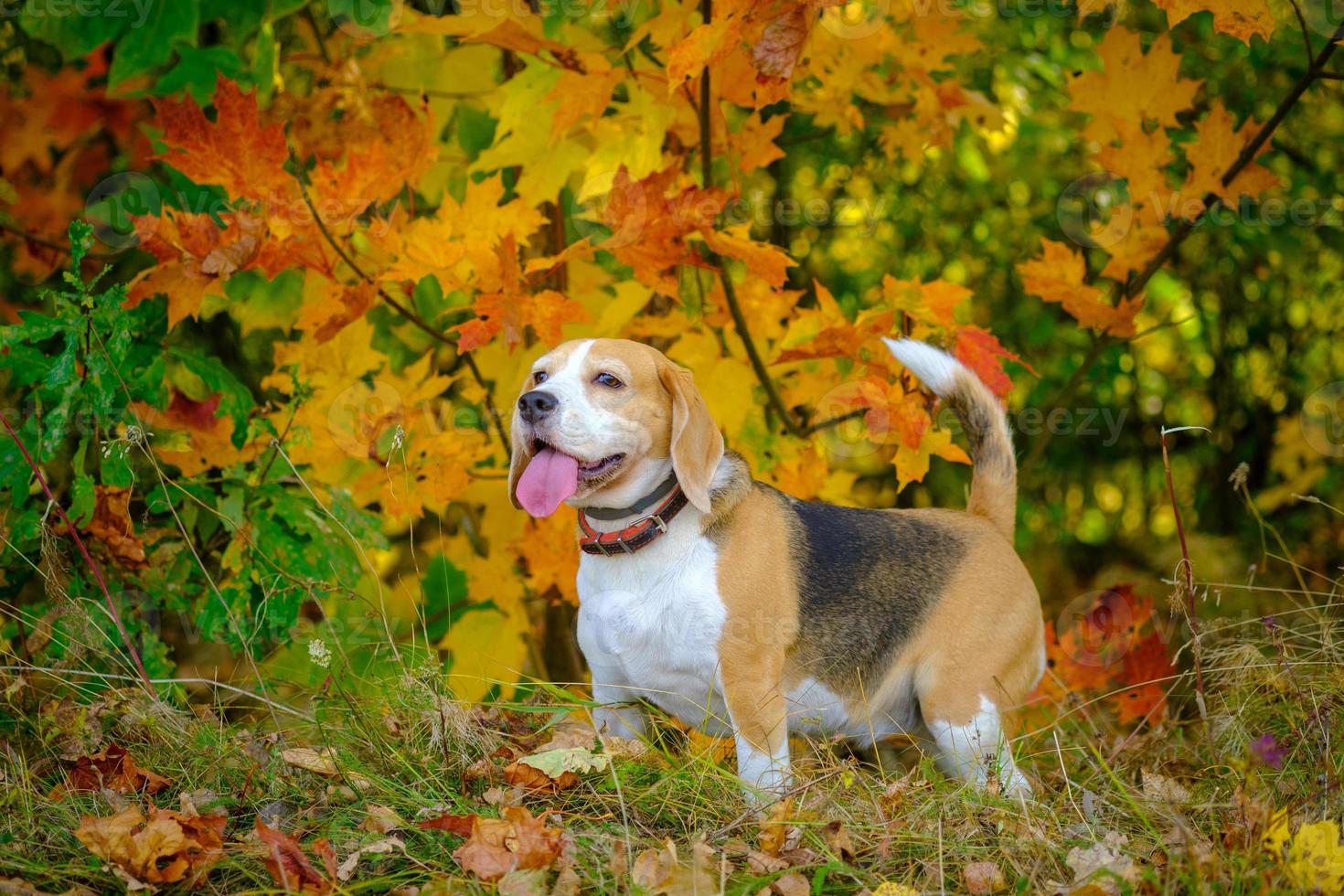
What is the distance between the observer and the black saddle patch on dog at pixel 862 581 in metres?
3.78

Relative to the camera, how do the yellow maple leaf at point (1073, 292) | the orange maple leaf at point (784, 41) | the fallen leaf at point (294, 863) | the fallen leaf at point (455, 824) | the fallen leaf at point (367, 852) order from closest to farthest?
the fallen leaf at point (294, 863)
the fallen leaf at point (367, 852)
the fallen leaf at point (455, 824)
the orange maple leaf at point (784, 41)
the yellow maple leaf at point (1073, 292)

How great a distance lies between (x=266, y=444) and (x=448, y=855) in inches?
77.2

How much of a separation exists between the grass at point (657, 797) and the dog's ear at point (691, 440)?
733mm

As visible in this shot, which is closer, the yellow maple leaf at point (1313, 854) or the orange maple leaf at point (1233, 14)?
the yellow maple leaf at point (1313, 854)

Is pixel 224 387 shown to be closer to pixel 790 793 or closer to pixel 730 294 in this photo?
pixel 730 294

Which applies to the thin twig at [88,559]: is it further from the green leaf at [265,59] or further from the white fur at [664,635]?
the green leaf at [265,59]

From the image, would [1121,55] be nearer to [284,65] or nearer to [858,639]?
[858,639]

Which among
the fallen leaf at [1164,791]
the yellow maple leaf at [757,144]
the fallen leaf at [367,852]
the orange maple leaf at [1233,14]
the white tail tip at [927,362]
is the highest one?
the orange maple leaf at [1233,14]

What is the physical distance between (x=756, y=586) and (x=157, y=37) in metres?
2.48

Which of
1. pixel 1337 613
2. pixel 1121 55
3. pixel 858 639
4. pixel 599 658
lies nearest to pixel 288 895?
pixel 599 658

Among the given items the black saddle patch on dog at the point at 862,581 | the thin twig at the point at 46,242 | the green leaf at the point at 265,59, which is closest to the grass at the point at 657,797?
the black saddle patch on dog at the point at 862,581

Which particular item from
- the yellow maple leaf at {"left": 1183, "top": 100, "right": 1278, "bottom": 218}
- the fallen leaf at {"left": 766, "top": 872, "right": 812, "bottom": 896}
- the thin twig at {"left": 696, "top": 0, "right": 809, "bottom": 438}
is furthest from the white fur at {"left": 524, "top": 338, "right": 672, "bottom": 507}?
the yellow maple leaf at {"left": 1183, "top": 100, "right": 1278, "bottom": 218}

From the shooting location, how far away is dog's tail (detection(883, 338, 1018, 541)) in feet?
12.8

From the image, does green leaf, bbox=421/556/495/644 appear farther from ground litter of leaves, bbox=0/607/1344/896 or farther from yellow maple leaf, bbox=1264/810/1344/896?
yellow maple leaf, bbox=1264/810/1344/896
